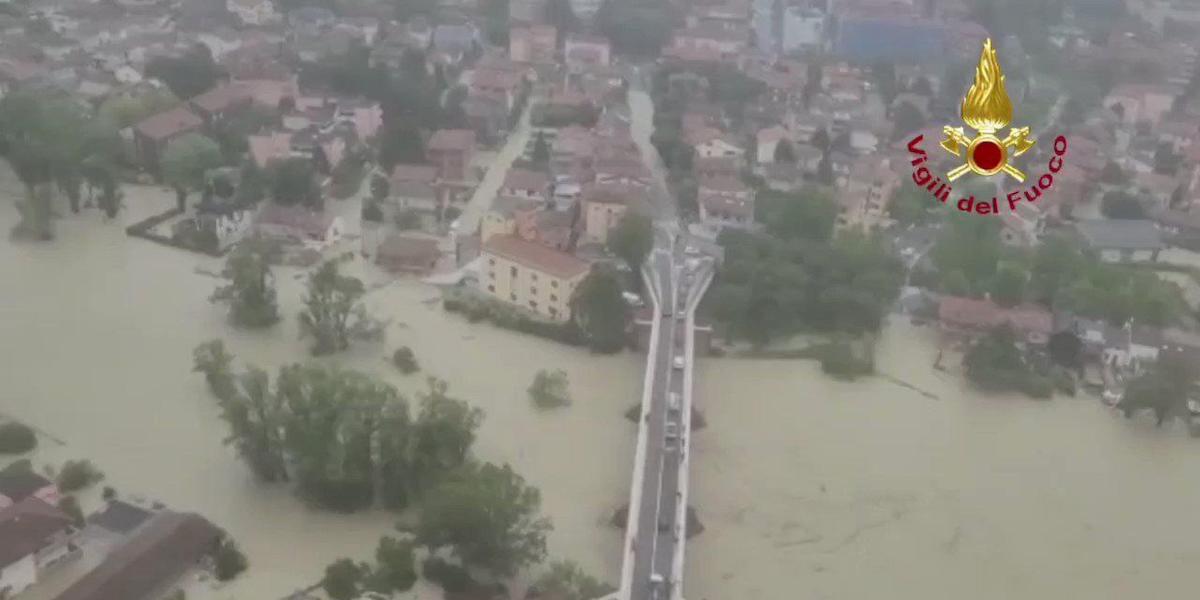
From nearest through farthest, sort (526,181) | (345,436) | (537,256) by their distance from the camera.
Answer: (345,436) → (537,256) → (526,181)

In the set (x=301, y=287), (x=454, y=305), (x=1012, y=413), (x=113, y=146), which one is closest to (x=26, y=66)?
(x=113, y=146)

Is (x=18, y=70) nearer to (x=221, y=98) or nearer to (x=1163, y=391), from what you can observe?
(x=221, y=98)

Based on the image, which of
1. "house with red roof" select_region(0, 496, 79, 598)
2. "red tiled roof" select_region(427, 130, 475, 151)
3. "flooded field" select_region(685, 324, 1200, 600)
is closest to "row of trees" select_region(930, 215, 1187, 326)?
"flooded field" select_region(685, 324, 1200, 600)

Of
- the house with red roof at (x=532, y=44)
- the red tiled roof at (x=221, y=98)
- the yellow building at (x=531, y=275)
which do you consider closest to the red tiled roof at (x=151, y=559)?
the yellow building at (x=531, y=275)

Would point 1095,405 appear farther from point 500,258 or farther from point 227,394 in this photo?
point 227,394

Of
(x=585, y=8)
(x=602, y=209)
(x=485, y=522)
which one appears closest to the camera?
(x=485, y=522)

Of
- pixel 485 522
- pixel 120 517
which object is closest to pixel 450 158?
pixel 120 517

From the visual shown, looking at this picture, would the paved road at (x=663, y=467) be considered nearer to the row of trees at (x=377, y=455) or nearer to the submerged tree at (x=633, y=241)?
the submerged tree at (x=633, y=241)
